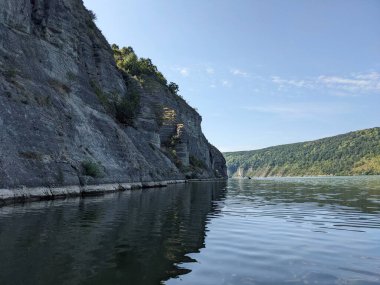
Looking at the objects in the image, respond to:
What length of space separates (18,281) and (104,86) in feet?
209

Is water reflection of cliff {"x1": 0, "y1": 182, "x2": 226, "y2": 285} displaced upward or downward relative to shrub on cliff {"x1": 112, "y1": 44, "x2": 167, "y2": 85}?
downward

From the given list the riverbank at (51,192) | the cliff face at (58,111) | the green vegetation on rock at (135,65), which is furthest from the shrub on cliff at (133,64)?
the riverbank at (51,192)

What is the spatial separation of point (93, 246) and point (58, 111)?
98.4 ft

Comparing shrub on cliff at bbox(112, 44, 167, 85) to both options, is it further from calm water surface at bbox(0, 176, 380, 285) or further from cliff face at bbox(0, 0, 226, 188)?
calm water surface at bbox(0, 176, 380, 285)

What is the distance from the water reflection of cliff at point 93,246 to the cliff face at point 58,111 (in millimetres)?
10158

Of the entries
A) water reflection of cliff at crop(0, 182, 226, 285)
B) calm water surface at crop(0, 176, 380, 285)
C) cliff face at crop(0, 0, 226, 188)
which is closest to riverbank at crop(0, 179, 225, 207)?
cliff face at crop(0, 0, 226, 188)

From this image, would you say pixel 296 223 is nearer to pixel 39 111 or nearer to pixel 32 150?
pixel 32 150

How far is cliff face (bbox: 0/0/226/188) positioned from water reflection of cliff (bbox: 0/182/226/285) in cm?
1016

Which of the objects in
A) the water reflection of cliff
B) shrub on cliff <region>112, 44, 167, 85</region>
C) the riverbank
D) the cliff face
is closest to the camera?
the water reflection of cliff

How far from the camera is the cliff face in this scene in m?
29.0

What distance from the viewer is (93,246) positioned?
37.1ft

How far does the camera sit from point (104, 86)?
2702 inches

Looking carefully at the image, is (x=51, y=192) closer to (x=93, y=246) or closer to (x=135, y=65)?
(x=93, y=246)

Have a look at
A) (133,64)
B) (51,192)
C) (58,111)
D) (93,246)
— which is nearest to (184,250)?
(93,246)
